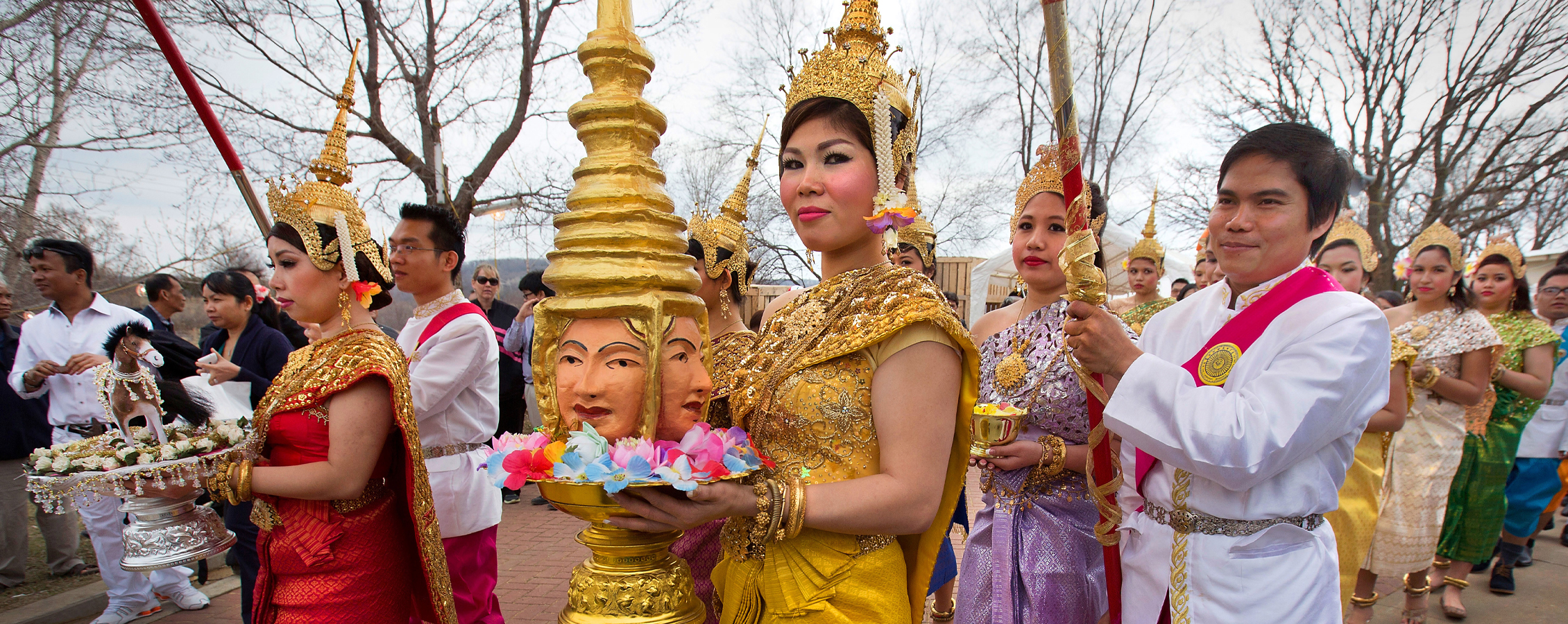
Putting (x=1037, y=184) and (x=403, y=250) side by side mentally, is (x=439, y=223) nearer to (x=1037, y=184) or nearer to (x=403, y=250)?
(x=403, y=250)

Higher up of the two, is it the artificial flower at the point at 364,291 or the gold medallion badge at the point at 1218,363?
the artificial flower at the point at 364,291

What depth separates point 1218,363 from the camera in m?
1.83

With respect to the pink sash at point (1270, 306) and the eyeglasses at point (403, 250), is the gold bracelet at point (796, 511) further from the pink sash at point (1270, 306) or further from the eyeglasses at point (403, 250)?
the eyeglasses at point (403, 250)

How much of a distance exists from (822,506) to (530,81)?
1144 cm

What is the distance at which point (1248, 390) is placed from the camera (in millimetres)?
1626

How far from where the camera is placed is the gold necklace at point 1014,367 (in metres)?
2.70

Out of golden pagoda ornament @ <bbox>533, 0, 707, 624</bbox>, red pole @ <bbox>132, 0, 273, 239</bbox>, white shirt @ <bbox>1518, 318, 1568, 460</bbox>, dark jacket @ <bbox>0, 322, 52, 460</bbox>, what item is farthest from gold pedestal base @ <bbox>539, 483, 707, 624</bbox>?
white shirt @ <bbox>1518, 318, 1568, 460</bbox>

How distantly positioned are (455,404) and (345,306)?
1063mm

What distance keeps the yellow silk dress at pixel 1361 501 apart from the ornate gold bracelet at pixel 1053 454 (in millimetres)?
1083

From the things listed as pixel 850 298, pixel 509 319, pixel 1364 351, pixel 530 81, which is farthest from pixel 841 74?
pixel 530 81

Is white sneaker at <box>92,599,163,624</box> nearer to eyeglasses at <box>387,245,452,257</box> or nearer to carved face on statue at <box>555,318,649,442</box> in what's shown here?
eyeglasses at <box>387,245,452,257</box>

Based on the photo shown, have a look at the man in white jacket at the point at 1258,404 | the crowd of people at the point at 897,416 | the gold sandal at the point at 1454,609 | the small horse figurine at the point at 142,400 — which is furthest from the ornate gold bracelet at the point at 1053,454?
the gold sandal at the point at 1454,609

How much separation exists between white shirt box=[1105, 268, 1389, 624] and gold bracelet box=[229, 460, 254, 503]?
270cm

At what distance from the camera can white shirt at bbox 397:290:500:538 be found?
3287 millimetres
